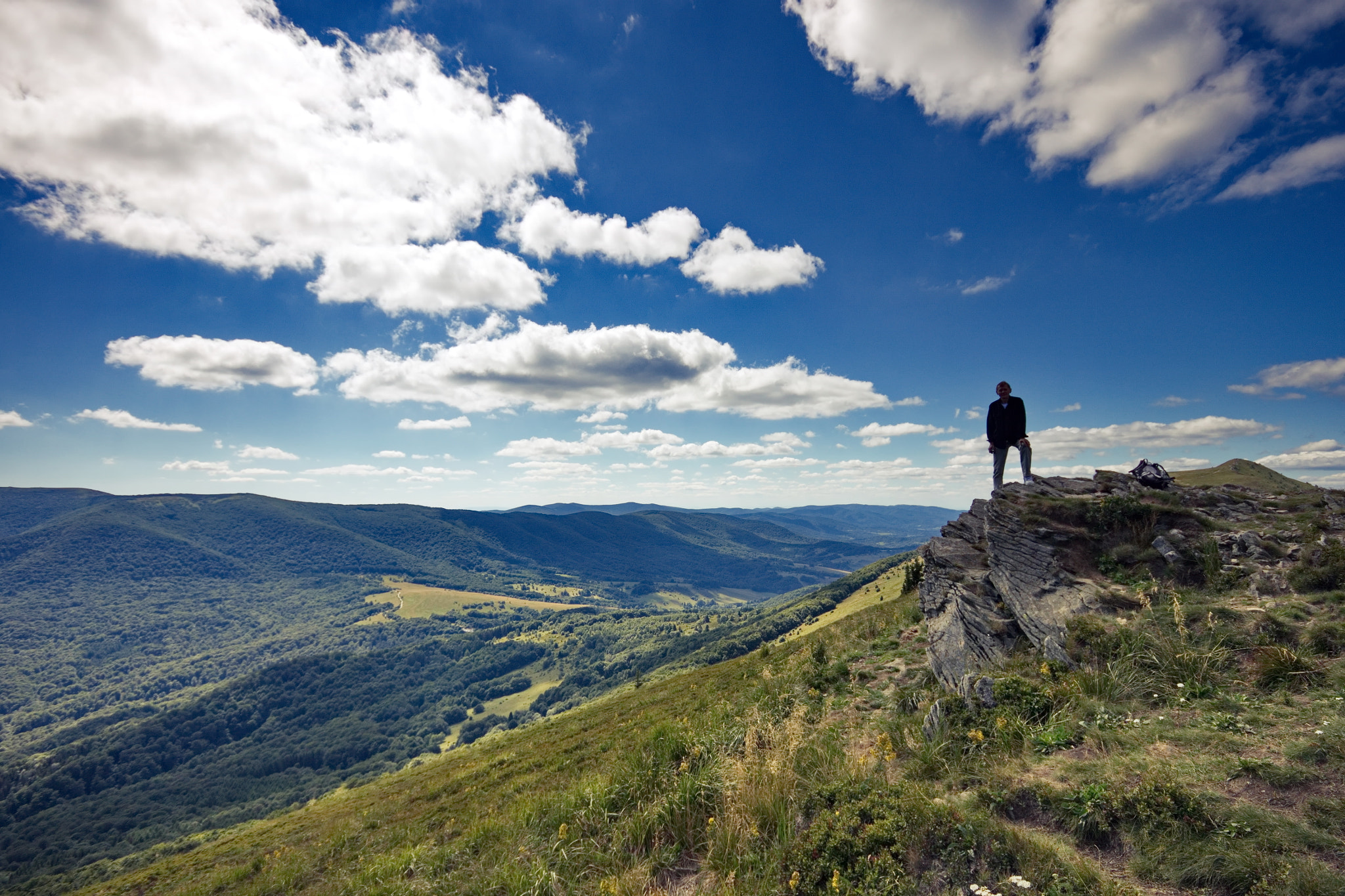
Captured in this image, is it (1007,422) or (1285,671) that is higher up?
(1007,422)

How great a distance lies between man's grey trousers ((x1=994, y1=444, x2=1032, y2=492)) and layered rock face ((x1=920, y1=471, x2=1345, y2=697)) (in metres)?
0.61

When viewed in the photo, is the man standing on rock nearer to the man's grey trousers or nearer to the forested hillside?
the man's grey trousers

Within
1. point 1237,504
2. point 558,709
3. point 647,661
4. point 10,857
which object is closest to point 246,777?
point 10,857

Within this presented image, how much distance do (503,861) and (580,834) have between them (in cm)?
131

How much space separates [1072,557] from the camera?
42.2 ft

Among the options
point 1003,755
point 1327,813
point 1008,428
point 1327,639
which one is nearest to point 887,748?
point 1003,755

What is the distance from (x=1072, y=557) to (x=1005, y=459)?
500 centimetres

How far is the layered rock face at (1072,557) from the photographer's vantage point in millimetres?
11016

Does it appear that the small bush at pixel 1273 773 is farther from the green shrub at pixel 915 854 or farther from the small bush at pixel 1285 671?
the small bush at pixel 1285 671

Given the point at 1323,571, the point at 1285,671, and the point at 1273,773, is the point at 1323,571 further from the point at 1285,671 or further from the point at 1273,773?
the point at 1273,773

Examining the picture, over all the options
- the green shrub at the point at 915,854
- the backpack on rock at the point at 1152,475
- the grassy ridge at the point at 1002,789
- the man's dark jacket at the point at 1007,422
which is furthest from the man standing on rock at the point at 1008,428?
the green shrub at the point at 915,854

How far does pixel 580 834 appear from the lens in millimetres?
8344

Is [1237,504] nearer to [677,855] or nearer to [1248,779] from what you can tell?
[1248,779]

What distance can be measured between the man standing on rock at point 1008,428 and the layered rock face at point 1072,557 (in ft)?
3.30
